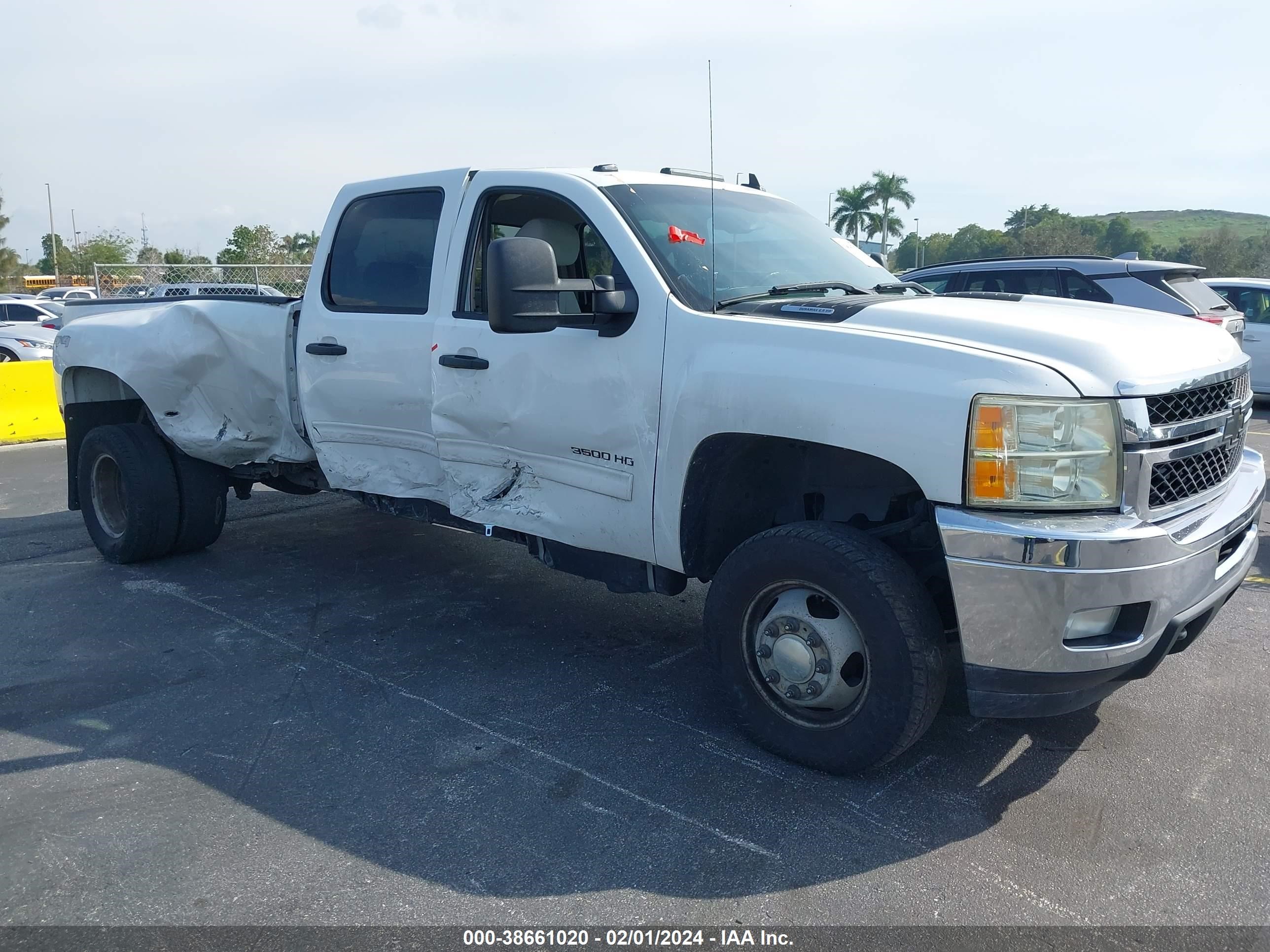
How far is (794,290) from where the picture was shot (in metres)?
4.00

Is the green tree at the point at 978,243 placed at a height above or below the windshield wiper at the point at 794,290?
above

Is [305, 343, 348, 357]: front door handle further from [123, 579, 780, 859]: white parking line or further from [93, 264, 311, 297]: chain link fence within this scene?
[93, 264, 311, 297]: chain link fence

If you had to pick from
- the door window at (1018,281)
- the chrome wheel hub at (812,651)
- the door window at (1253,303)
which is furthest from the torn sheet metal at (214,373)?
the door window at (1253,303)

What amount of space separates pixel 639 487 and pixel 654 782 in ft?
3.48

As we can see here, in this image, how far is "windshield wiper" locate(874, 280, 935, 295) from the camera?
431 centimetres

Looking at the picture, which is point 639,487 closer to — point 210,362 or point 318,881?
point 318,881

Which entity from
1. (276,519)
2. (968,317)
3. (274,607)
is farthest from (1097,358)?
(276,519)

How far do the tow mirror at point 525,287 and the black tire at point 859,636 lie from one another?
3.51 ft

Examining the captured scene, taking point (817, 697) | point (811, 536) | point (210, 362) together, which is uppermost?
point (210, 362)

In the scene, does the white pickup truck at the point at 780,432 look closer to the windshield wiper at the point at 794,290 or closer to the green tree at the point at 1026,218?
the windshield wiper at the point at 794,290

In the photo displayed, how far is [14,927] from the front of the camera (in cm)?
273

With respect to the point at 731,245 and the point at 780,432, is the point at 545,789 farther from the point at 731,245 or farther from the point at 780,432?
the point at 731,245

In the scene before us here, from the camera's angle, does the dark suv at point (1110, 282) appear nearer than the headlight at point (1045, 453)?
No

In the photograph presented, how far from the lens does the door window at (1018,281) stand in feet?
32.1
